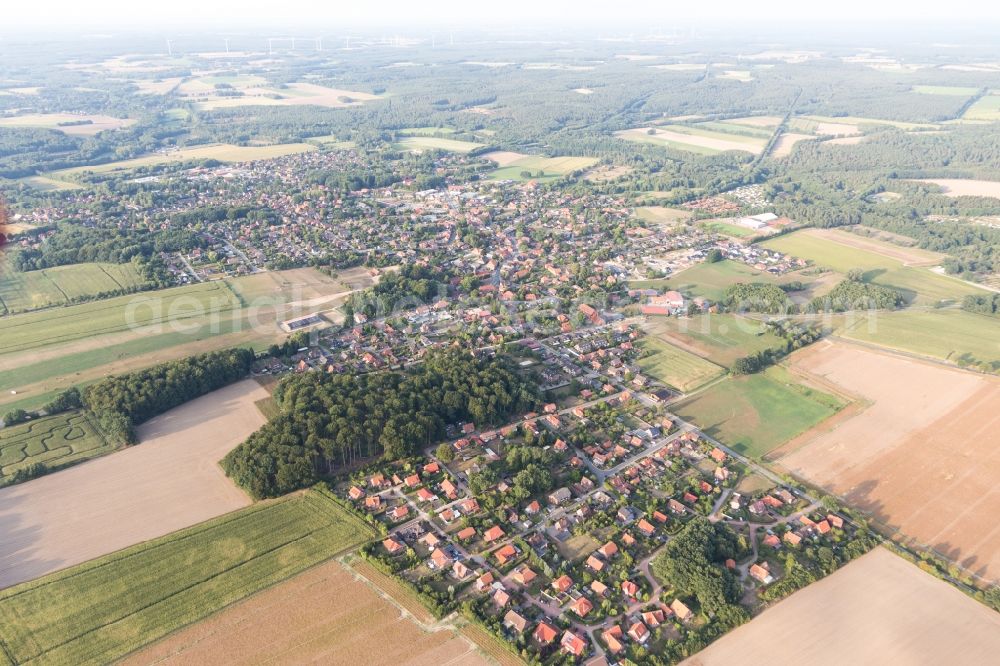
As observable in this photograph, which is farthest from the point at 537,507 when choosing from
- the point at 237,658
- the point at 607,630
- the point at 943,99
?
the point at 943,99

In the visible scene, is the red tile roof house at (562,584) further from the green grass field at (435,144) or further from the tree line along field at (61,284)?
the green grass field at (435,144)

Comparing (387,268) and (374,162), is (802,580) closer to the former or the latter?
(387,268)

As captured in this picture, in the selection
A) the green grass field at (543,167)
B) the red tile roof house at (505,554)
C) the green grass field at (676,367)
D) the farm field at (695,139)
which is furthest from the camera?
the farm field at (695,139)

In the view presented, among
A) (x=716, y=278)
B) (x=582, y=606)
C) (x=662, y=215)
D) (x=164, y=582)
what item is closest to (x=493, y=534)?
(x=582, y=606)

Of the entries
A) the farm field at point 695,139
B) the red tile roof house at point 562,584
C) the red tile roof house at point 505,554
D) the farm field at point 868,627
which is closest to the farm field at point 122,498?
the red tile roof house at point 505,554

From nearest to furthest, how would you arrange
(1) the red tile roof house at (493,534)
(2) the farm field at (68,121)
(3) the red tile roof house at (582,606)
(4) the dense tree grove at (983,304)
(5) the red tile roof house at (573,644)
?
(5) the red tile roof house at (573,644)
(3) the red tile roof house at (582,606)
(1) the red tile roof house at (493,534)
(4) the dense tree grove at (983,304)
(2) the farm field at (68,121)

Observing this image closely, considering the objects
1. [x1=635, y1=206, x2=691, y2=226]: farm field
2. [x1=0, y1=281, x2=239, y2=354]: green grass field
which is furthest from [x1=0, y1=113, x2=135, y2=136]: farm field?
[x1=635, y1=206, x2=691, y2=226]: farm field
